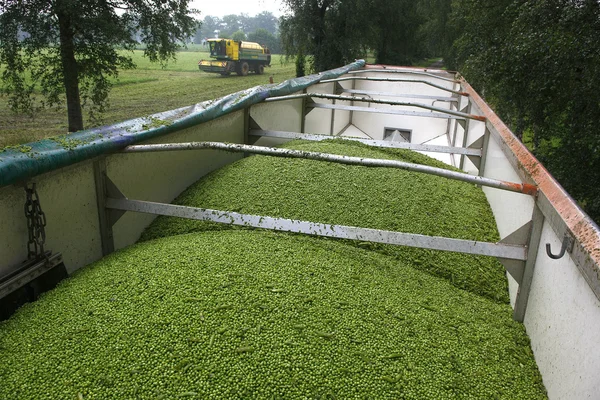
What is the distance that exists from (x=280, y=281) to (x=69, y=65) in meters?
8.23

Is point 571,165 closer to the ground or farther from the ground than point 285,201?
closer to the ground

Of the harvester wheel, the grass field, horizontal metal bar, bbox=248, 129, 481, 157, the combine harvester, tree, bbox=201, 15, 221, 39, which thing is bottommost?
the grass field

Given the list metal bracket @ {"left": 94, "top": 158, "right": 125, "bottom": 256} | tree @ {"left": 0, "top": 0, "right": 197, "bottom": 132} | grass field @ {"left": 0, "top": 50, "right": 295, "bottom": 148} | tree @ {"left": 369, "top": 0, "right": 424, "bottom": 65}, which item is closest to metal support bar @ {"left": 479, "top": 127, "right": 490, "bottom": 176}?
metal bracket @ {"left": 94, "top": 158, "right": 125, "bottom": 256}

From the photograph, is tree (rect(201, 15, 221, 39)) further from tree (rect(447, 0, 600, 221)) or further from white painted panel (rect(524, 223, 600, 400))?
white painted panel (rect(524, 223, 600, 400))

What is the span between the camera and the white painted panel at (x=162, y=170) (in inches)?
94.4

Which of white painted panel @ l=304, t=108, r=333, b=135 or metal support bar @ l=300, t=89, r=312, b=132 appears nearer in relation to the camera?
metal support bar @ l=300, t=89, r=312, b=132

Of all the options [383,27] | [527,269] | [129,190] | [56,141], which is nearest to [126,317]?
[56,141]

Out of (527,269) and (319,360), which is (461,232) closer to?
(527,269)

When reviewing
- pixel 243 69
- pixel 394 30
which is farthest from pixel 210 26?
pixel 394 30

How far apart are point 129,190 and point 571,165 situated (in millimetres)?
5854

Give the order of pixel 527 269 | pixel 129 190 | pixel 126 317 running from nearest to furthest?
pixel 126 317 < pixel 527 269 < pixel 129 190

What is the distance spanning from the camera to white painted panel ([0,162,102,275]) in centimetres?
174

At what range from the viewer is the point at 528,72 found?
682 centimetres

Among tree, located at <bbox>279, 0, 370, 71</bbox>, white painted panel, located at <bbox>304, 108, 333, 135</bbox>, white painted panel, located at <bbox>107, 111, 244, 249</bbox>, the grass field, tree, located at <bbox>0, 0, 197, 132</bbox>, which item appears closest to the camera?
white painted panel, located at <bbox>107, 111, 244, 249</bbox>
